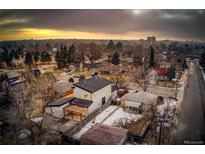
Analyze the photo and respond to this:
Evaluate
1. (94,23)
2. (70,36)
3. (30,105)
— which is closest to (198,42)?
(94,23)

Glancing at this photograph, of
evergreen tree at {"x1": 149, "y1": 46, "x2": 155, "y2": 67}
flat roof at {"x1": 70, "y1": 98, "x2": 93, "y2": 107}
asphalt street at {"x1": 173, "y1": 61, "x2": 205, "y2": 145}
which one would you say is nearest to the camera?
asphalt street at {"x1": 173, "y1": 61, "x2": 205, "y2": 145}

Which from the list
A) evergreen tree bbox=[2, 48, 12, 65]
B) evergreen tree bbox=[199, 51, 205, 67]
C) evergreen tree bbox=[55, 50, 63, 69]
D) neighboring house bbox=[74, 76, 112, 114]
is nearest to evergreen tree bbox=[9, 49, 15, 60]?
evergreen tree bbox=[2, 48, 12, 65]

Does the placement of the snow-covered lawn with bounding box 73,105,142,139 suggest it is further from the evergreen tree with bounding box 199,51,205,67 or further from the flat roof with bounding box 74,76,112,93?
the evergreen tree with bounding box 199,51,205,67

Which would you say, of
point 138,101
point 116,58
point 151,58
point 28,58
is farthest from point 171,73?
point 28,58

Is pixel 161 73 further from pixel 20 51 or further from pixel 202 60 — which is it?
pixel 20 51

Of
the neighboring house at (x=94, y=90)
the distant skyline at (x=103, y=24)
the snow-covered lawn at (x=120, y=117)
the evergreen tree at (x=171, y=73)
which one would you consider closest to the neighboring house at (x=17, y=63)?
the distant skyline at (x=103, y=24)

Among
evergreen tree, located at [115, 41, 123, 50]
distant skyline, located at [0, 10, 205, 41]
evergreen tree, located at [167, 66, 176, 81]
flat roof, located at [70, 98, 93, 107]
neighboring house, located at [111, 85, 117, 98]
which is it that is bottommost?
flat roof, located at [70, 98, 93, 107]
